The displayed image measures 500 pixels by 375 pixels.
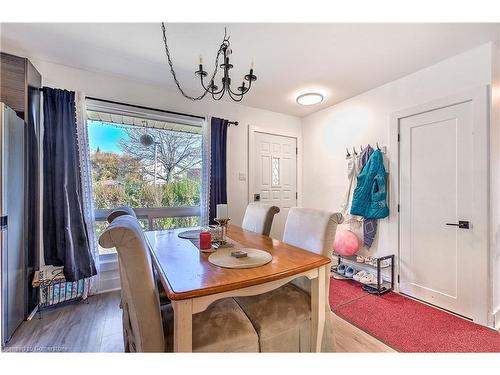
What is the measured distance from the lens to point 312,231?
163 cm

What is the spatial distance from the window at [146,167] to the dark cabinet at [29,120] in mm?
469

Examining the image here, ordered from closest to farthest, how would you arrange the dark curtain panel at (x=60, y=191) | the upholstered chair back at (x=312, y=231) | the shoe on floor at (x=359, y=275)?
the upholstered chair back at (x=312, y=231) → the dark curtain panel at (x=60, y=191) → the shoe on floor at (x=359, y=275)

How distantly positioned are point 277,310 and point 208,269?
19.5 inches

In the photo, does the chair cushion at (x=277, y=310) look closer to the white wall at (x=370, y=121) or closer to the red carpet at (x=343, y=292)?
the red carpet at (x=343, y=292)

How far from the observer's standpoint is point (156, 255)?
1441 millimetres

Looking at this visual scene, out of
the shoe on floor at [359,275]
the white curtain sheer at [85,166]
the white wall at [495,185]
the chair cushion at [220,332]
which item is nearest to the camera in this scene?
the chair cushion at [220,332]

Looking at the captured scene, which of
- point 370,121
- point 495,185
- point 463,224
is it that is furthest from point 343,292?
point 370,121

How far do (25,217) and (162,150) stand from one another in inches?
58.1

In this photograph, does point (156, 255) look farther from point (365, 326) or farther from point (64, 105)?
point (64, 105)

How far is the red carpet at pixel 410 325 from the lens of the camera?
5.44ft

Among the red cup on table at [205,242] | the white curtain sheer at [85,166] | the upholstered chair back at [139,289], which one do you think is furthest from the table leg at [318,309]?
the white curtain sheer at [85,166]

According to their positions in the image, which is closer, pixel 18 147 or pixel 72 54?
pixel 18 147

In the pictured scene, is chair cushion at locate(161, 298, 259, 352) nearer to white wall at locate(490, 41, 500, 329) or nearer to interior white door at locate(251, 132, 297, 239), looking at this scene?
white wall at locate(490, 41, 500, 329)
